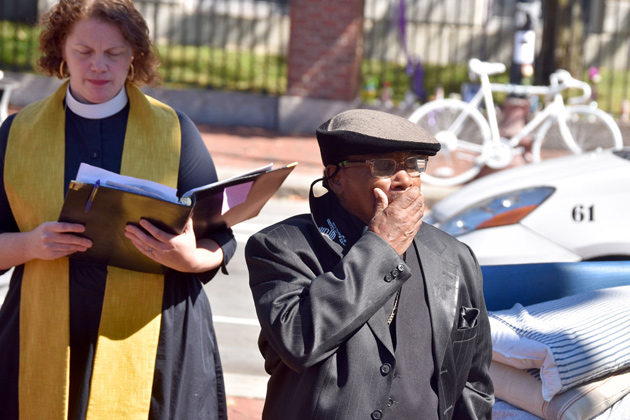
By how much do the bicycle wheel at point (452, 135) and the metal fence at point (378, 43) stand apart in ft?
12.0

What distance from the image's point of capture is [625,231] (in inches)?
194

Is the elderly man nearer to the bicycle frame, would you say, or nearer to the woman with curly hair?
the woman with curly hair

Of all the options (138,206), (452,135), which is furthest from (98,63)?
(452,135)

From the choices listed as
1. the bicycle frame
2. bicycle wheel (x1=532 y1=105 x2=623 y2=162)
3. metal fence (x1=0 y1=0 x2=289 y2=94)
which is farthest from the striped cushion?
metal fence (x1=0 y1=0 x2=289 y2=94)

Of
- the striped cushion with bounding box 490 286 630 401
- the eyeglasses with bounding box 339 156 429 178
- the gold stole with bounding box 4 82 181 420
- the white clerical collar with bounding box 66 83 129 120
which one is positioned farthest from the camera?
the striped cushion with bounding box 490 286 630 401

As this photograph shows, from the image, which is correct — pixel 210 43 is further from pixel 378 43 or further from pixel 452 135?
pixel 378 43

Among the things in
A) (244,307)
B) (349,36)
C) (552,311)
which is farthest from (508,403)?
(349,36)

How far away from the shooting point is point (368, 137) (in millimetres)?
2283

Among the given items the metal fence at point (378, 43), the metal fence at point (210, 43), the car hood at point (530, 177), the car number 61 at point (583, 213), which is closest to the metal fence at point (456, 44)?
the metal fence at point (378, 43)

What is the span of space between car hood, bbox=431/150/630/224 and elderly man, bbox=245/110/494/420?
10.0ft

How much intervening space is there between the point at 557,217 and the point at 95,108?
3.02 meters

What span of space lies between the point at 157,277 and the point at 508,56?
20.1m

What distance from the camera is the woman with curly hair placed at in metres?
2.77

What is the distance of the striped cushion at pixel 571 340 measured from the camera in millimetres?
3039
